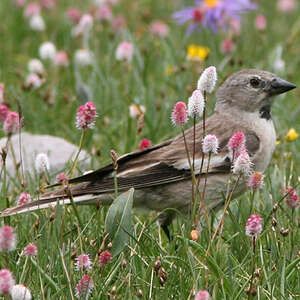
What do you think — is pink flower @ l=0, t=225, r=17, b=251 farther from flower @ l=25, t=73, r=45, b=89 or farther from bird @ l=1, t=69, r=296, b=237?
flower @ l=25, t=73, r=45, b=89

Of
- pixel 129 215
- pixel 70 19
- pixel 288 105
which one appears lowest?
pixel 129 215

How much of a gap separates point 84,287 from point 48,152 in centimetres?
238

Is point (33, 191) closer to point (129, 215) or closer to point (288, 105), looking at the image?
point (129, 215)

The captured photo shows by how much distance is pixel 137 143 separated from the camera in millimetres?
6148

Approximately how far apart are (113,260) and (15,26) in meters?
5.20

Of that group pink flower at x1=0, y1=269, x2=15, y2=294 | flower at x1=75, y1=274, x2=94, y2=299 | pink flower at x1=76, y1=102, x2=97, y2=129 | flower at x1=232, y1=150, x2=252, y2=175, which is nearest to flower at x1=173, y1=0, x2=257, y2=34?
pink flower at x1=76, y1=102, x2=97, y2=129

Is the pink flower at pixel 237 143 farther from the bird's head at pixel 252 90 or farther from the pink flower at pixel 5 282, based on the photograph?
the bird's head at pixel 252 90

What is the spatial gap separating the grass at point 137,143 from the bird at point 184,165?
0.40ft

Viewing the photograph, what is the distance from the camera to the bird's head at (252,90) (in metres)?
5.46

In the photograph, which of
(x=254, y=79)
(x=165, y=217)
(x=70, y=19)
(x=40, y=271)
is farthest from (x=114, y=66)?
(x=40, y=271)

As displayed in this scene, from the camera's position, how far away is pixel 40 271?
3.67 metres

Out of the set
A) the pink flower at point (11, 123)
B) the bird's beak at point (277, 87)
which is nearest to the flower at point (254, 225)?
the pink flower at point (11, 123)

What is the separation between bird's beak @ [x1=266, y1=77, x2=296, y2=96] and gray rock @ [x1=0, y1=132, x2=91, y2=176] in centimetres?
126

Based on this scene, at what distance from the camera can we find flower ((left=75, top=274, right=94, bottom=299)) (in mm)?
3494
